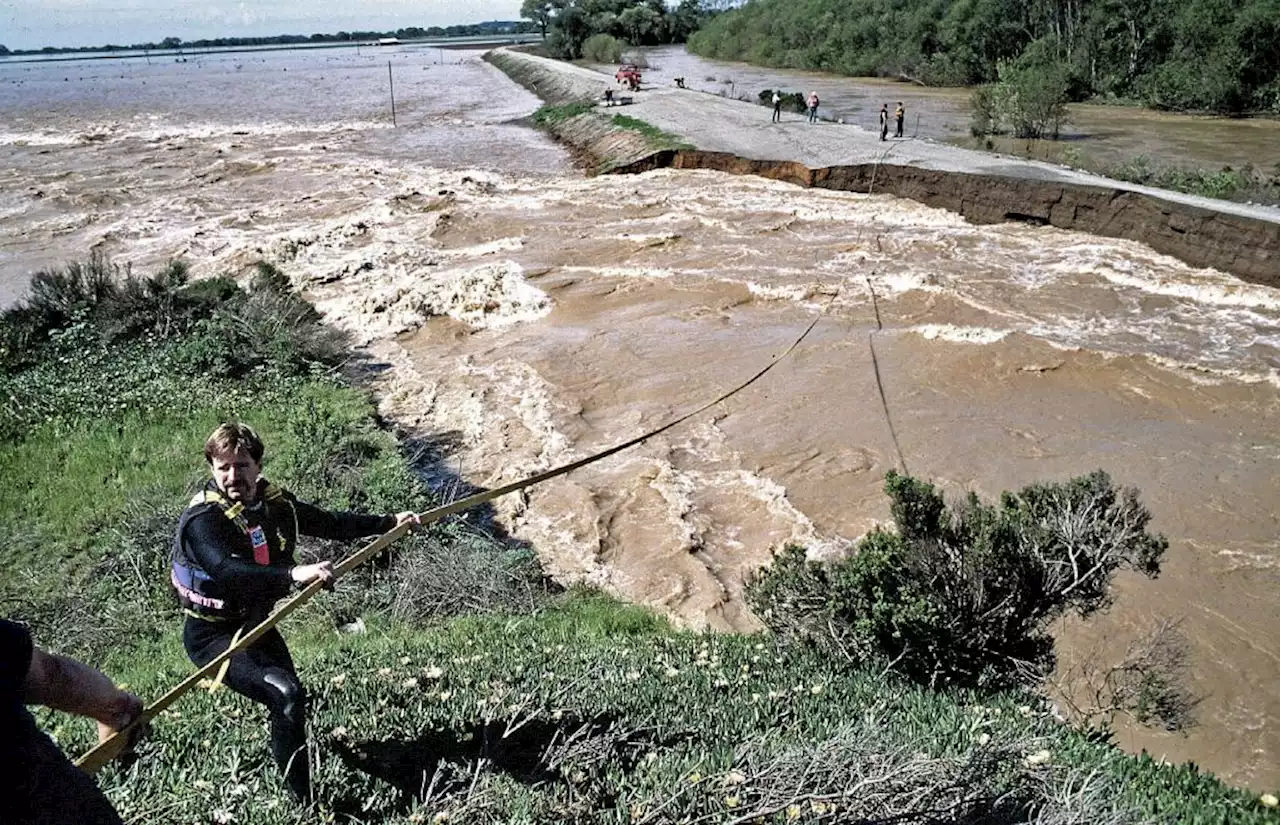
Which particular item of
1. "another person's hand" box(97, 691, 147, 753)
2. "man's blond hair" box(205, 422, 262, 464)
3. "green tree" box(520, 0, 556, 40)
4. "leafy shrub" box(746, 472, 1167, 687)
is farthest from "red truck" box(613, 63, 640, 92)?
"green tree" box(520, 0, 556, 40)

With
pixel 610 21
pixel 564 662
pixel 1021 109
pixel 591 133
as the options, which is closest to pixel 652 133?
pixel 591 133

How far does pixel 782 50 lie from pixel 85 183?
50347mm

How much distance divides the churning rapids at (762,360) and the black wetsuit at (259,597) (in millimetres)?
4021

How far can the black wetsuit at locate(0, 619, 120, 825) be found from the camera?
240 cm

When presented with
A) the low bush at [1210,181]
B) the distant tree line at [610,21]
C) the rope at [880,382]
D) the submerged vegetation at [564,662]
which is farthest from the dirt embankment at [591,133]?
the distant tree line at [610,21]

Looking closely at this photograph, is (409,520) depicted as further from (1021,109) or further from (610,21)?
(610,21)

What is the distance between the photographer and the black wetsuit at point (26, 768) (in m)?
2.40

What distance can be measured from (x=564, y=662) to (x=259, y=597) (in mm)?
1822

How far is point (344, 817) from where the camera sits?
3.57 m

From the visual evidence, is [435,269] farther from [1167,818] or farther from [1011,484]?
[1167,818]

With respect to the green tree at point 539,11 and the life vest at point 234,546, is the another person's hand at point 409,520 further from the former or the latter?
the green tree at point 539,11

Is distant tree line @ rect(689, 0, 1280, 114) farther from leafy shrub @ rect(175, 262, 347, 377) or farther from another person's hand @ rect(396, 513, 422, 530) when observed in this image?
another person's hand @ rect(396, 513, 422, 530)

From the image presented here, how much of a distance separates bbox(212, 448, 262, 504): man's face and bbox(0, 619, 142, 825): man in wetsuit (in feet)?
3.37

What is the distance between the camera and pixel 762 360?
12.9 m
